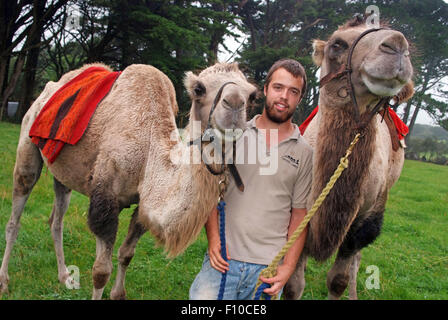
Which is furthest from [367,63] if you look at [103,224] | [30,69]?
[30,69]

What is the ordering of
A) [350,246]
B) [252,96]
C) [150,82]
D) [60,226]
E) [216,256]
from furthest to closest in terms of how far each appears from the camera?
[60,226] → [150,82] → [350,246] → [252,96] → [216,256]

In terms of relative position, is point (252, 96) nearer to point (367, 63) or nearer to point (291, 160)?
point (291, 160)

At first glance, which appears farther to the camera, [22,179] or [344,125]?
[22,179]

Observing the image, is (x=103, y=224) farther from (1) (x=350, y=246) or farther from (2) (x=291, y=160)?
(1) (x=350, y=246)

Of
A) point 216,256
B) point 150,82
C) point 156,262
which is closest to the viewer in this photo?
point 216,256

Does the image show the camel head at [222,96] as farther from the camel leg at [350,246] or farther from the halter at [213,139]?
the camel leg at [350,246]

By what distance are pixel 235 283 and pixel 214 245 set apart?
280 mm

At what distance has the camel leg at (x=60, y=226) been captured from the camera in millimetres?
4625

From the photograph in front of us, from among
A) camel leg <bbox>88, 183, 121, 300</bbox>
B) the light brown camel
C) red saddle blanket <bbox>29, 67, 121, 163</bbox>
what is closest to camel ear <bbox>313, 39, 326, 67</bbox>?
the light brown camel

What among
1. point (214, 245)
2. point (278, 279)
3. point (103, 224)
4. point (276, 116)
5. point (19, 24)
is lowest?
point (103, 224)

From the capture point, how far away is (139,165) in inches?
143

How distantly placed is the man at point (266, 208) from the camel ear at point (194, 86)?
42 cm

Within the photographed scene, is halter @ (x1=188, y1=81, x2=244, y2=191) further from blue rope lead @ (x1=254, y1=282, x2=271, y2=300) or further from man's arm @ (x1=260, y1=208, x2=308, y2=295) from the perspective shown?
blue rope lead @ (x1=254, y1=282, x2=271, y2=300)

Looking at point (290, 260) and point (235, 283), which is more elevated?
point (290, 260)
